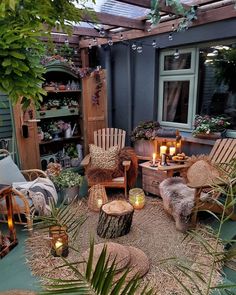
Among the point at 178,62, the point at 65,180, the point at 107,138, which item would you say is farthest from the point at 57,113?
the point at 178,62

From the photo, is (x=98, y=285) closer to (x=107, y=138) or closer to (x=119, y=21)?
(x=119, y=21)

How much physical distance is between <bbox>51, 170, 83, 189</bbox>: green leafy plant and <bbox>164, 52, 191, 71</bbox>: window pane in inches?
92.7

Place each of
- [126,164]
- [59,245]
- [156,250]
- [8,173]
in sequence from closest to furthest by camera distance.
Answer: [59,245] → [156,250] → [8,173] → [126,164]

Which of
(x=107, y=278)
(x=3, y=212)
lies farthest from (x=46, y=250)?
(x=107, y=278)

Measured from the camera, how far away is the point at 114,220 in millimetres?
2594

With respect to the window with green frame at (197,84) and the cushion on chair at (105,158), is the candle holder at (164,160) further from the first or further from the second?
the window with green frame at (197,84)

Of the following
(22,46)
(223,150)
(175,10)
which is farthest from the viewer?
(223,150)

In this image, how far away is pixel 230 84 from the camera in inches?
144

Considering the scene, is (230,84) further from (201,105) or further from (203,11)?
(203,11)

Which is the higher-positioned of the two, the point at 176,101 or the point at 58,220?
the point at 176,101

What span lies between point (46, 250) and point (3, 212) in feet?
2.17

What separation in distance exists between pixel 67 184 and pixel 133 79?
7.51 feet

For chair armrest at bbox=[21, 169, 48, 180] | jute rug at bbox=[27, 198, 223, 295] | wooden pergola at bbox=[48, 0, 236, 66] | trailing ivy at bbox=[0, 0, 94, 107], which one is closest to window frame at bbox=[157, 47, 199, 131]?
wooden pergola at bbox=[48, 0, 236, 66]

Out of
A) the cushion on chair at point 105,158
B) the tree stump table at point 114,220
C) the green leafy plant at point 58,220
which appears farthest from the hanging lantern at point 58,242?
the cushion on chair at point 105,158
